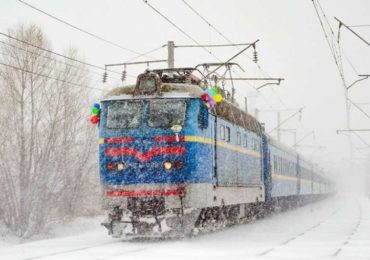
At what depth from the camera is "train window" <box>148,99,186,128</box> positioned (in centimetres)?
1374

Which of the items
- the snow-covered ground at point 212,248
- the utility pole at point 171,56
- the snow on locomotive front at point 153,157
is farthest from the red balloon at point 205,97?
the utility pole at point 171,56

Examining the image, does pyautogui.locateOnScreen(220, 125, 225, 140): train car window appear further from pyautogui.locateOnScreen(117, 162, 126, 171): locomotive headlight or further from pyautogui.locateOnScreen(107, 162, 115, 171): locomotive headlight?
pyautogui.locateOnScreen(107, 162, 115, 171): locomotive headlight

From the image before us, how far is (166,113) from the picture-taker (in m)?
13.9

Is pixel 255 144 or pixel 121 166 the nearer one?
pixel 121 166

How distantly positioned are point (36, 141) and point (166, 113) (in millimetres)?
14156

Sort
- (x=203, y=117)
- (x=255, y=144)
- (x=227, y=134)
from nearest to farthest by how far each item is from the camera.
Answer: (x=203, y=117)
(x=227, y=134)
(x=255, y=144)

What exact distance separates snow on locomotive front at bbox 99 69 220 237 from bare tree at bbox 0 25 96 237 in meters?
11.8

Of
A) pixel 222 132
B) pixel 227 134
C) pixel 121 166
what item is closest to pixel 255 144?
pixel 227 134

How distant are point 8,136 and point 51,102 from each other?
8.91 ft

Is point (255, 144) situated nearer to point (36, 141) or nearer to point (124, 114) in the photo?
point (124, 114)

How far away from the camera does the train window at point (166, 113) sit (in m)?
13.7

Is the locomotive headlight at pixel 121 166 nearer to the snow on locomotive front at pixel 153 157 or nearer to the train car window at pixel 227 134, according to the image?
the snow on locomotive front at pixel 153 157

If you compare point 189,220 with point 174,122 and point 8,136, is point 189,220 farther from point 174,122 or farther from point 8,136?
point 8,136

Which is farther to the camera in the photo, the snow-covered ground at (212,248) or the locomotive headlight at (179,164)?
the locomotive headlight at (179,164)
